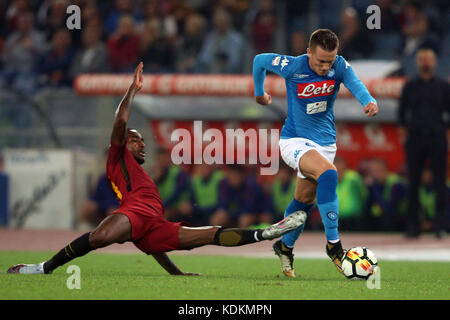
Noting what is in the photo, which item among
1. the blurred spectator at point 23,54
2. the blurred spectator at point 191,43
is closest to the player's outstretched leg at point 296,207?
the blurred spectator at point 191,43

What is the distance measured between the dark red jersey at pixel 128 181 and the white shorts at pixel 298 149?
1096 millimetres

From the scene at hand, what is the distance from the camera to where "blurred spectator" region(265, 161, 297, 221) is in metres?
12.7

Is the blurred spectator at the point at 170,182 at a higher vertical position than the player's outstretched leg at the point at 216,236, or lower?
higher

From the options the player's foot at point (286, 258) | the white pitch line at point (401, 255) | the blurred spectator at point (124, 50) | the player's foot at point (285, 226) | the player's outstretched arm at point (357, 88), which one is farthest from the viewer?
the blurred spectator at point (124, 50)

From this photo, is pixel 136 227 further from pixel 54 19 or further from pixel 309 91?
pixel 54 19

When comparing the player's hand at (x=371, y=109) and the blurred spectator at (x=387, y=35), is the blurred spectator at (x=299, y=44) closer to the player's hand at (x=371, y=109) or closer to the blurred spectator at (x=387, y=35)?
the blurred spectator at (x=387, y=35)

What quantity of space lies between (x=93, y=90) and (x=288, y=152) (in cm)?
727

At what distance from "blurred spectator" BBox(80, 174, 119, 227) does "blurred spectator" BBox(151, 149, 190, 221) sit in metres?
0.80

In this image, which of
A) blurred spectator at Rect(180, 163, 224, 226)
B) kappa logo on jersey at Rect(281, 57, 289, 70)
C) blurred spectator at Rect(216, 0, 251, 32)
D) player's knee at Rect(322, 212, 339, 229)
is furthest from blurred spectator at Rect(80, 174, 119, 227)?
player's knee at Rect(322, 212, 339, 229)

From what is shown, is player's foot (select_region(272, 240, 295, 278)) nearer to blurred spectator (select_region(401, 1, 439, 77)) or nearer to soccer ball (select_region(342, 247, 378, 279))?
soccer ball (select_region(342, 247, 378, 279))

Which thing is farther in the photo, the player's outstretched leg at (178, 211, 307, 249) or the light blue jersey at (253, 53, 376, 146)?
the light blue jersey at (253, 53, 376, 146)

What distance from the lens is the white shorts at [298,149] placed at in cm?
689

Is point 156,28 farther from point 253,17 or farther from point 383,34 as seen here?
point 383,34
